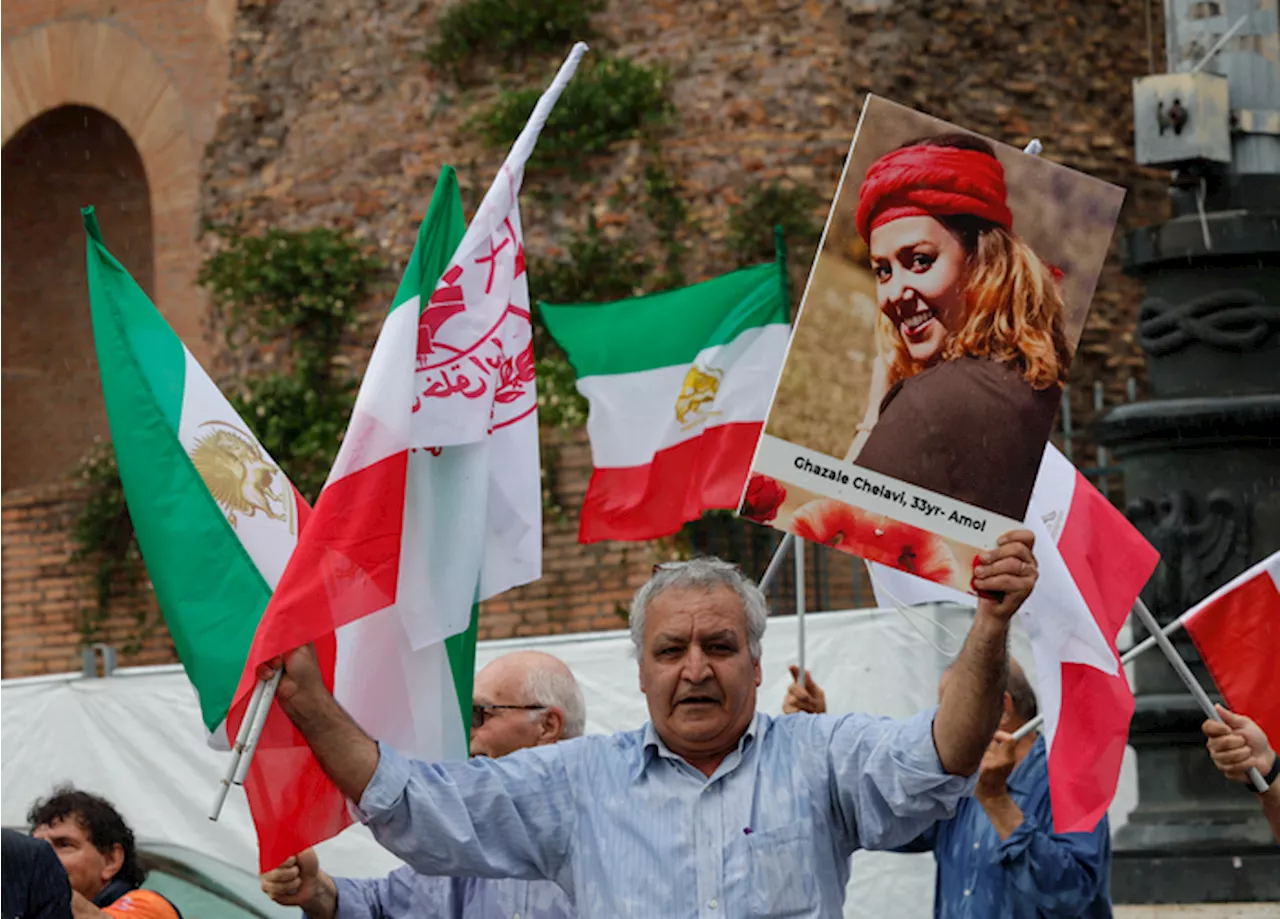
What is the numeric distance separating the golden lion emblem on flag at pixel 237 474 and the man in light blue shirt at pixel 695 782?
168 centimetres

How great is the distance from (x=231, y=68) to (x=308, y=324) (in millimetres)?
2423

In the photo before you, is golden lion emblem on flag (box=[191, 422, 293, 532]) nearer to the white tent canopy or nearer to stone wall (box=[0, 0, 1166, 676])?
the white tent canopy

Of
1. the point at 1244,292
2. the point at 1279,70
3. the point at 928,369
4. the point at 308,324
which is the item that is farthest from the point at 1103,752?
the point at 308,324

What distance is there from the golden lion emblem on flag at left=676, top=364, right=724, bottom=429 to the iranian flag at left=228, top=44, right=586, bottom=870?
2.55m

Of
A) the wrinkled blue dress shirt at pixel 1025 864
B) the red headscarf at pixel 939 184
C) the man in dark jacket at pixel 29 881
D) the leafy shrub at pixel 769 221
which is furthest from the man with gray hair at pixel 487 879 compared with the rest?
the leafy shrub at pixel 769 221

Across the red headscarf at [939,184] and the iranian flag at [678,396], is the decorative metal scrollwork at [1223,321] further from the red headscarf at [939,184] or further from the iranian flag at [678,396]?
the red headscarf at [939,184]

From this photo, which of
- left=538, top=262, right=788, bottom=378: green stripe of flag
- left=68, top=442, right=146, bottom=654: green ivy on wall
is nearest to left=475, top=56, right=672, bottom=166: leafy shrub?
left=68, top=442, right=146, bottom=654: green ivy on wall

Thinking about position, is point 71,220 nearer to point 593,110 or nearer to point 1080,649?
point 593,110

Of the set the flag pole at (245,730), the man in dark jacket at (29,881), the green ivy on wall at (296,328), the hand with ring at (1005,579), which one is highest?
the green ivy on wall at (296,328)

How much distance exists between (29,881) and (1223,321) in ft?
18.4

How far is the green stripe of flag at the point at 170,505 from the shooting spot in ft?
16.8

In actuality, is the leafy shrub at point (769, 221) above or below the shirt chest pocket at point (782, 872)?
above

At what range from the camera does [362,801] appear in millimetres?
3709

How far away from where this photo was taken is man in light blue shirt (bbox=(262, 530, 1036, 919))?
367cm
